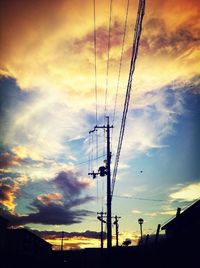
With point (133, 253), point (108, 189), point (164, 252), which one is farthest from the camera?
point (108, 189)

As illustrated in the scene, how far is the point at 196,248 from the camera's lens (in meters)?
9.62

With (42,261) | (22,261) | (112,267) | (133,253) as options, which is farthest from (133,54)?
(42,261)

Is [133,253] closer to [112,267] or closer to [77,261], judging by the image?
[112,267]

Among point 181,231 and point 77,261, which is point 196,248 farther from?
point 77,261

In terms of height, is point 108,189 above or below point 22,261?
above

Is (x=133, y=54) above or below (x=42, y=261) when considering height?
above

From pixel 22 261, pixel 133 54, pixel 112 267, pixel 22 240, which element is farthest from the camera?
pixel 22 240

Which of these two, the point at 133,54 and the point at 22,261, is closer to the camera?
the point at 133,54

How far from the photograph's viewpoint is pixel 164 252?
1162 cm

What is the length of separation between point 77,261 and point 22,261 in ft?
110

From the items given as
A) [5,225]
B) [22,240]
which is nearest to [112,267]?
[5,225]

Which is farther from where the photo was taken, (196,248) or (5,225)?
(5,225)

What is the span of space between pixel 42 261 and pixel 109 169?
1599cm

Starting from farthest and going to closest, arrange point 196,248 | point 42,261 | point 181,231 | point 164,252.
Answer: point 42,261 < point 164,252 < point 181,231 < point 196,248
